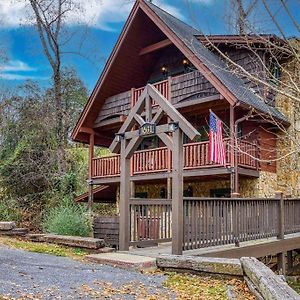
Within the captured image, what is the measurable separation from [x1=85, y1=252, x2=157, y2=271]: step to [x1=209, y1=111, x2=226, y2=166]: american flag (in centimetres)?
497

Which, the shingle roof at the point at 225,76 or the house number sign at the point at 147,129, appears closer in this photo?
the house number sign at the point at 147,129

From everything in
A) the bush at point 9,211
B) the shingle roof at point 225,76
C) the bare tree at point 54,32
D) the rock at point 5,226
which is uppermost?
the bare tree at point 54,32

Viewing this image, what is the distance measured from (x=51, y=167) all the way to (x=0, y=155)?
2445mm

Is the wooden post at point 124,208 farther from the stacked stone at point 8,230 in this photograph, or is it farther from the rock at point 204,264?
the stacked stone at point 8,230

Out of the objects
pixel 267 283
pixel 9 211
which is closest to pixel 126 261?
pixel 267 283

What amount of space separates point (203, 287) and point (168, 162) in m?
9.95

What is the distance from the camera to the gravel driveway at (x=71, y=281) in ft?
18.0

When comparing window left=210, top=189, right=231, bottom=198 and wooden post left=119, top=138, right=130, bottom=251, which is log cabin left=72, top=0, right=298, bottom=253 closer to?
window left=210, top=189, right=231, bottom=198

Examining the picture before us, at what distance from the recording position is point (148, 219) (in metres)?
9.77

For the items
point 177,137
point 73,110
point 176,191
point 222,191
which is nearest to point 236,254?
point 176,191

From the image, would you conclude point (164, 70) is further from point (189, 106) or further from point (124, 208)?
point (124, 208)

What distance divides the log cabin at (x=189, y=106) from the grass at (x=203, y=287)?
366 centimetres

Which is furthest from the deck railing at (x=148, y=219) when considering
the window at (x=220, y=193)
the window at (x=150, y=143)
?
the window at (x=150, y=143)

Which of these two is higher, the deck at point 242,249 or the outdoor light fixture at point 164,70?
the outdoor light fixture at point 164,70
